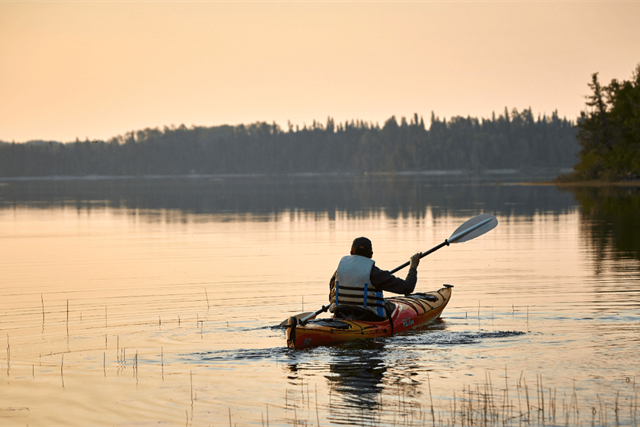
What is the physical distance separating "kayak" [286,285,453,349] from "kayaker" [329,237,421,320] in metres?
0.21

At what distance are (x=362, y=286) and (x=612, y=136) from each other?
91.5m

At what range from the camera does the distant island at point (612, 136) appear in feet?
297

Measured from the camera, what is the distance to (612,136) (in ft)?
320

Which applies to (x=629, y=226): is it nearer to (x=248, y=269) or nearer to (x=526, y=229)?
(x=526, y=229)

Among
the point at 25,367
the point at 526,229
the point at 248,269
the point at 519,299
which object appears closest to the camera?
the point at 25,367

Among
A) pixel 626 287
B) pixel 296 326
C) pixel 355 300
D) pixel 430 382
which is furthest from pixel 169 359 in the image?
pixel 626 287

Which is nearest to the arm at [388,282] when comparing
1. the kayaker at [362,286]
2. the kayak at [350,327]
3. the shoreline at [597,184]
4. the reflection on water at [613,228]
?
the kayaker at [362,286]

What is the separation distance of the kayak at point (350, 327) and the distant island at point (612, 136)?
264 feet

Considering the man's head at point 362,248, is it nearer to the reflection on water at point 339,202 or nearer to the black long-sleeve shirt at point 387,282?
the black long-sleeve shirt at point 387,282

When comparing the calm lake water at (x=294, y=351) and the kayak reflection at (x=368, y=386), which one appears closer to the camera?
the kayak reflection at (x=368, y=386)

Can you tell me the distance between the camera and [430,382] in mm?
10930

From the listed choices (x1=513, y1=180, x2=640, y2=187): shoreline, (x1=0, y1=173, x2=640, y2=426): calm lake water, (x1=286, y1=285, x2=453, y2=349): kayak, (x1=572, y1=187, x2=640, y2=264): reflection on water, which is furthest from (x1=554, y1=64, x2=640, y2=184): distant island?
(x1=286, y1=285, x2=453, y2=349): kayak

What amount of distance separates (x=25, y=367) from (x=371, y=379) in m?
5.38

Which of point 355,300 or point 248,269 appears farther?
point 248,269
